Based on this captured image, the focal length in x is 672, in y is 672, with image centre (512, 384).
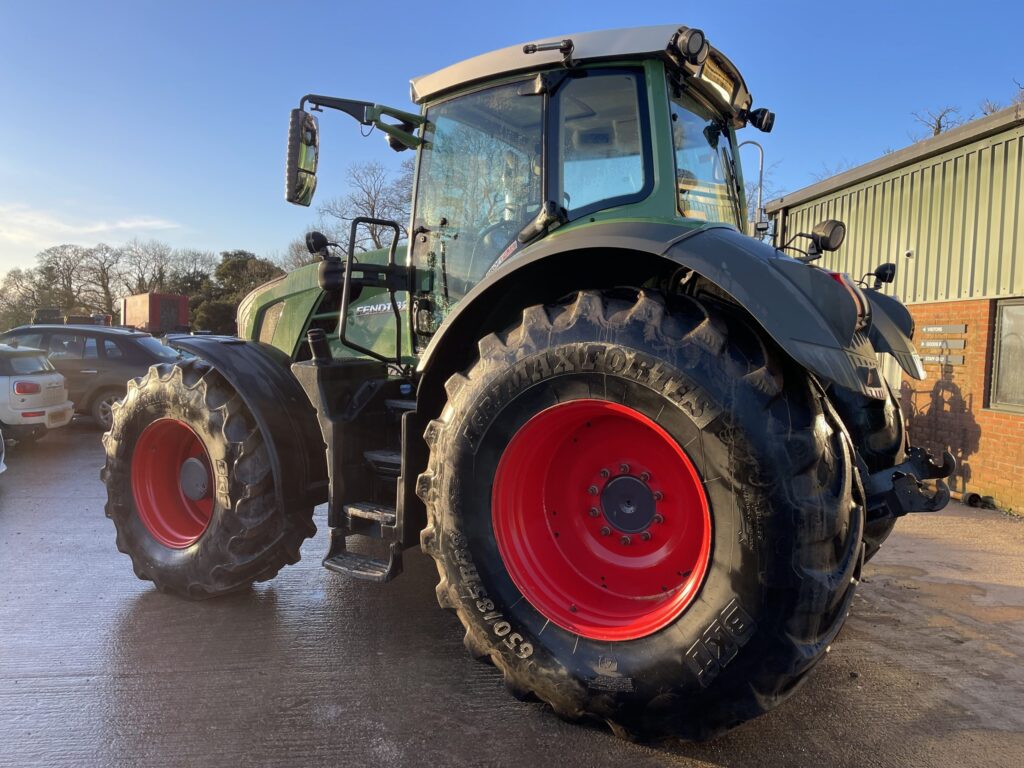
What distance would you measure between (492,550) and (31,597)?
10.4ft

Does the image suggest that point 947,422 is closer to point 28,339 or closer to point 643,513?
point 643,513

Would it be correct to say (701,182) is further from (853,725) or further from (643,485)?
(853,725)

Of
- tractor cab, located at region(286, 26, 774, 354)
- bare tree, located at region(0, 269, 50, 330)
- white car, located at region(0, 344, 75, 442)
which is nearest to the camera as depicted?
tractor cab, located at region(286, 26, 774, 354)

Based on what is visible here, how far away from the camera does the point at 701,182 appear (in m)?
3.37

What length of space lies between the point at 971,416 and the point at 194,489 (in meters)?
7.51

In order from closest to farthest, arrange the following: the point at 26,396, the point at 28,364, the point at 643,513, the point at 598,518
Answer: the point at 643,513
the point at 598,518
the point at 26,396
the point at 28,364

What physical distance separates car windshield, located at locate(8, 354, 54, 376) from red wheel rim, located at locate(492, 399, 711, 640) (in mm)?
9548

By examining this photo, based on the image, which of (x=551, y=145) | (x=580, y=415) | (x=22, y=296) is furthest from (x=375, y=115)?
(x=22, y=296)

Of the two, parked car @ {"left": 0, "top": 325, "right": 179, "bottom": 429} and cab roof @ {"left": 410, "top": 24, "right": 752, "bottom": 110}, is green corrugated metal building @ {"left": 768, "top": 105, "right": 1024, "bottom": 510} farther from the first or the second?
parked car @ {"left": 0, "top": 325, "right": 179, "bottom": 429}

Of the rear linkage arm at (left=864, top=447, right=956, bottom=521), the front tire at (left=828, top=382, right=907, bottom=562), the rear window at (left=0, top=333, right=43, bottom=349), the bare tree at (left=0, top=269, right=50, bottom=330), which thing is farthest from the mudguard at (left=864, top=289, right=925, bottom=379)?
the bare tree at (left=0, top=269, right=50, bottom=330)

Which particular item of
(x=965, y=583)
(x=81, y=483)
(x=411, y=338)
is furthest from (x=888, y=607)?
(x=81, y=483)

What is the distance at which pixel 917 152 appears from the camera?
7703 mm

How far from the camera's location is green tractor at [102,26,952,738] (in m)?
2.22

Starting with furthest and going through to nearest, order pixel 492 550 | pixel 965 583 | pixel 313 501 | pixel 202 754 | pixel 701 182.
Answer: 1. pixel 965 583
2. pixel 313 501
3. pixel 701 182
4. pixel 492 550
5. pixel 202 754
